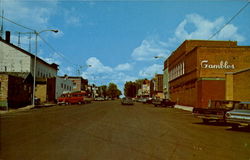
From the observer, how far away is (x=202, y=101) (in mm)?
36938

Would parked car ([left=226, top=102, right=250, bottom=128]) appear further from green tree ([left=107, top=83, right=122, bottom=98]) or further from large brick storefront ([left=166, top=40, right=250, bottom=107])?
green tree ([left=107, top=83, right=122, bottom=98])

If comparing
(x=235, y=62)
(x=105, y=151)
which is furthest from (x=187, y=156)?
(x=235, y=62)

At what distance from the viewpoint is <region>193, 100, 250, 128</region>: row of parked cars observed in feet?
44.5

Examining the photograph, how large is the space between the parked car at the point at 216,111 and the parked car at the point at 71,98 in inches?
1494

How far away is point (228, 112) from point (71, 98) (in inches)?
1627

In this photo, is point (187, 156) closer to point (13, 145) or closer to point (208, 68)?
point (13, 145)

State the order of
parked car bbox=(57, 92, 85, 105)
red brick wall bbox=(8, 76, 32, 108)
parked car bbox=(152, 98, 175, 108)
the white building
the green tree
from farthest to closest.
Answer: the green tree, parked car bbox=(57, 92, 85, 105), the white building, parked car bbox=(152, 98, 175, 108), red brick wall bbox=(8, 76, 32, 108)

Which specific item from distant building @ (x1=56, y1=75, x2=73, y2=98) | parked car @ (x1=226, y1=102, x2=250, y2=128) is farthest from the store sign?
distant building @ (x1=56, y1=75, x2=73, y2=98)

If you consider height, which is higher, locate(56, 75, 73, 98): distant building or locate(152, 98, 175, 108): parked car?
locate(56, 75, 73, 98): distant building

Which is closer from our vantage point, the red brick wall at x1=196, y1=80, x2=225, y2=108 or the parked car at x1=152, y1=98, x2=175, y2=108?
the red brick wall at x1=196, y1=80, x2=225, y2=108

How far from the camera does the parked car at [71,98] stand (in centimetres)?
5128

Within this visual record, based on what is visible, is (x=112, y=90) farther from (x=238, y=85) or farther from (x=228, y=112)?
(x=228, y=112)

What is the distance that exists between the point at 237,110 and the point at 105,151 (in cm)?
957

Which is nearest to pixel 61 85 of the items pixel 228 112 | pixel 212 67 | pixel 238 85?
pixel 212 67
